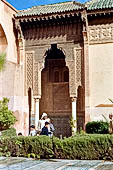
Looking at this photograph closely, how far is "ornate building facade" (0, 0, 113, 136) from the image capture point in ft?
42.6

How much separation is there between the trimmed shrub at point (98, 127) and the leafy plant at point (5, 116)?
10.5 ft

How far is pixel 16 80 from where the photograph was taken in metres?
13.9

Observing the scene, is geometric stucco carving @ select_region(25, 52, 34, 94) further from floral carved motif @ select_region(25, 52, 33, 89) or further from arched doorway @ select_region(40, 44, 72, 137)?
arched doorway @ select_region(40, 44, 72, 137)

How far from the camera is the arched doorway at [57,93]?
14945mm

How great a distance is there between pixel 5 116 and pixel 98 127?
3861mm

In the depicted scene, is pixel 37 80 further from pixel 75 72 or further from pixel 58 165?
pixel 58 165

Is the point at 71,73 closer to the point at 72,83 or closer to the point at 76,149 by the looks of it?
the point at 72,83

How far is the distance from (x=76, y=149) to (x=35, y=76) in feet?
22.9

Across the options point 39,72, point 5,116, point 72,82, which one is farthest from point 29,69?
point 5,116

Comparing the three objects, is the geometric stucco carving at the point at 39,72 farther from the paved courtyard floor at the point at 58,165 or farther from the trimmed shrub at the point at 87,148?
the paved courtyard floor at the point at 58,165

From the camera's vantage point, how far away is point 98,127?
1211cm

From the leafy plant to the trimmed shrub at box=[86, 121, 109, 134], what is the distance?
3201 millimetres

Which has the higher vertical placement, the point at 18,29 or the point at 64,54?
the point at 18,29

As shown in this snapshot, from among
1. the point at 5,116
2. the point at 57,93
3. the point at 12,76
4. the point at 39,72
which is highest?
the point at 39,72
